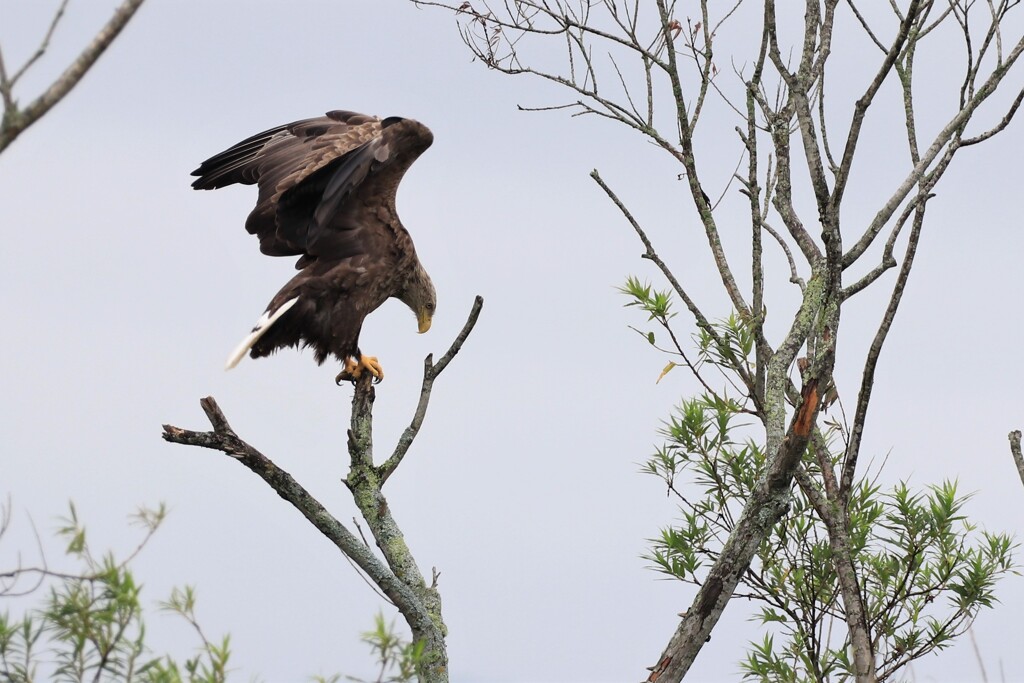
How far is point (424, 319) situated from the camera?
23.3ft

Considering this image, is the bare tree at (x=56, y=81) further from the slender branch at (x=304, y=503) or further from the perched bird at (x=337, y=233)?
the perched bird at (x=337, y=233)

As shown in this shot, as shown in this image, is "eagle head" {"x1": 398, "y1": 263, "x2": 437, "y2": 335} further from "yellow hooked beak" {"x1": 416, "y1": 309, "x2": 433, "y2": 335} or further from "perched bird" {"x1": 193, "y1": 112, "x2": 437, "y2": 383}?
"perched bird" {"x1": 193, "y1": 112, "x2": 437, "y2": 383}

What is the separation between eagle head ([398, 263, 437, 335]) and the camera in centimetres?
681

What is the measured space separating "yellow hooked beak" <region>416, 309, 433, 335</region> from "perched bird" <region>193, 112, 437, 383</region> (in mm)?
392

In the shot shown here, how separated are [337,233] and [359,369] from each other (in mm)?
722

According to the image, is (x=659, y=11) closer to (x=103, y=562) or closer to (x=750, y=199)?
(x=750, y=199)

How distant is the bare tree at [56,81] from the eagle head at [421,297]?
14.7ft

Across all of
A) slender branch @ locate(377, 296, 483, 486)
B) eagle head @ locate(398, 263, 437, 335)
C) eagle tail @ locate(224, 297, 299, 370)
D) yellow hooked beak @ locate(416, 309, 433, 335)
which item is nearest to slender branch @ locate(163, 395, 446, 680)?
slender branch @ locate(377, 296, 483, 486)

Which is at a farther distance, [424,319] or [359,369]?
[424,319]

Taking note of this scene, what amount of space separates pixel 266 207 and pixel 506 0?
163 cm

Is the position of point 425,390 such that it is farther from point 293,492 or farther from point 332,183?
point 332,183

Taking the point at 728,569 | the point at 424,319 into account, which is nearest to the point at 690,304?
the point at 728,569

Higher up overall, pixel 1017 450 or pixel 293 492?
pixel 1017 450

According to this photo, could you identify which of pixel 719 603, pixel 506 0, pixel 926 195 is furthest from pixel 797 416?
pixel 506 0
